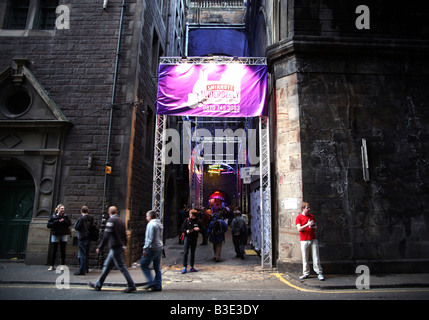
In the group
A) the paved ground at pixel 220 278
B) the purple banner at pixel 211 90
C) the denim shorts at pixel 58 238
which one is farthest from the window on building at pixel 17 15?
the paved ground at pixel 220 278

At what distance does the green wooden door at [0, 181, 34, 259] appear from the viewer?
361 inches

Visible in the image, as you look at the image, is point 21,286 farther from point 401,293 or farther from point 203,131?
point 203,131

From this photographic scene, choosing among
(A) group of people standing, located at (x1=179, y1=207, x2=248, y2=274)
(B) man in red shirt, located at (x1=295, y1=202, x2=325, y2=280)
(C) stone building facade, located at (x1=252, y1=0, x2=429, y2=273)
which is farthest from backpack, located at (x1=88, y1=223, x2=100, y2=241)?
(B) man in red shirt, located at (x1=295, y1=202, x2=325, y2=280)

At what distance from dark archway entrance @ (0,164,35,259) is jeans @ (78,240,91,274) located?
296cm

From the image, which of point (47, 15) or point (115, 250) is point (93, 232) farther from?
point (47, 15)

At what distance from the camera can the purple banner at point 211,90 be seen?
30.9 ft

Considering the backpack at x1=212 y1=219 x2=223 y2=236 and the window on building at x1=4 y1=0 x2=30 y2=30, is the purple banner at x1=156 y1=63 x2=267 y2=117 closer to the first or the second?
the backpack at x1=212 y1=219 x2=223 y2=236

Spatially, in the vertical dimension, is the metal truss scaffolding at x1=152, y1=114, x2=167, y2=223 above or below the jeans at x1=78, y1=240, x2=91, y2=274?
Result: above

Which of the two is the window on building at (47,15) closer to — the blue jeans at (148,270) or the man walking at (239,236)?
the blue jeans at (148,270)

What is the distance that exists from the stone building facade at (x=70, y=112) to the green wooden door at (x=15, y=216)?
0.11ft

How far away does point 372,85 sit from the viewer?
894 centimetres

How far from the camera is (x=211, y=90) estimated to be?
9.48 meters

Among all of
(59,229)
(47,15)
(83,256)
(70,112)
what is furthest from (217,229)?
(47,15)

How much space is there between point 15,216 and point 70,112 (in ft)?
13.1
